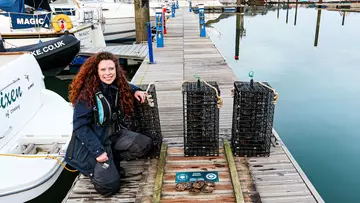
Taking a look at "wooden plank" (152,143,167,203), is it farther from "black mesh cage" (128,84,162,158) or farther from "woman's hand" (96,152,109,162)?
"woman's hand" (96,152,109,162)

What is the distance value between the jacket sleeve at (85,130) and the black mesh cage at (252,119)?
157cm

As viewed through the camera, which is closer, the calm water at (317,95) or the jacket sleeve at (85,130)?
the jacket sleeve at (85,130)

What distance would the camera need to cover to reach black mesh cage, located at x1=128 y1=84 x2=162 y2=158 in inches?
148

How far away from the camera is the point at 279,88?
10.2 m

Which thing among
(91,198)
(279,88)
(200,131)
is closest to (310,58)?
(279,88)

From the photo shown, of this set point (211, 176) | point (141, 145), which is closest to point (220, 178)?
point (211, 176)

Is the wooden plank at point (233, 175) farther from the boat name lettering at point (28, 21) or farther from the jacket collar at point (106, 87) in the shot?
the boat name lettering at point (28, 21)

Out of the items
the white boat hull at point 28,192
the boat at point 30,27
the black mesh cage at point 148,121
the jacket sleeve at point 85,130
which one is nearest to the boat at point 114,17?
the boat at point 30,27

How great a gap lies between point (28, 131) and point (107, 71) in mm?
2397

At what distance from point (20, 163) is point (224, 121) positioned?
2.84 m

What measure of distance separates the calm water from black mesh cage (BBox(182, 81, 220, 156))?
92.0 inches

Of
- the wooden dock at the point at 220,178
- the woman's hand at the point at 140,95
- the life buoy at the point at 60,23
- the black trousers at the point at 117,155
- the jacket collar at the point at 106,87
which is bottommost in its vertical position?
the wooden dock at the point at 220,178

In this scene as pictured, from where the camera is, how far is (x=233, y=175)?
10.8 feet

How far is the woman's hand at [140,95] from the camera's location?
11.8 feet
